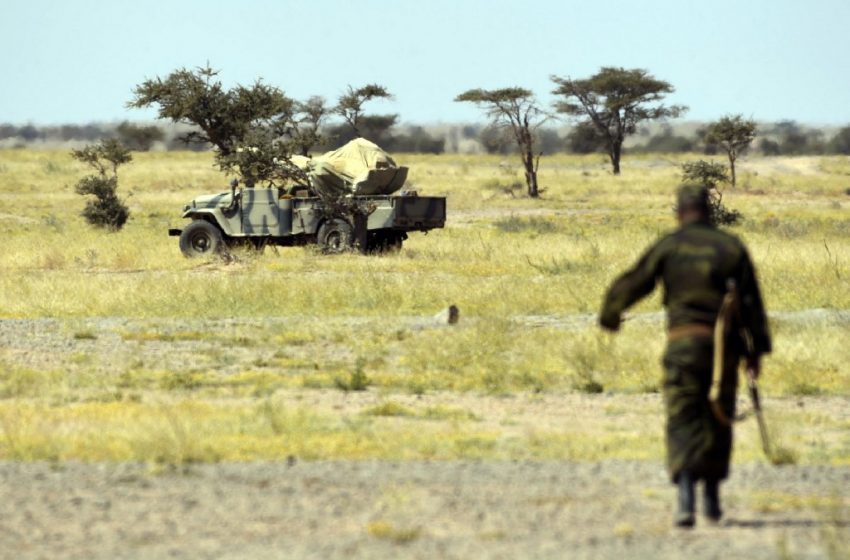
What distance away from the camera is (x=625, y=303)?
828 cm

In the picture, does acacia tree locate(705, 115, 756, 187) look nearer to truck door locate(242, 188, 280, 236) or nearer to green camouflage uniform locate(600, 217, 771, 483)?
truck door locate(242, 188, 280, 236)

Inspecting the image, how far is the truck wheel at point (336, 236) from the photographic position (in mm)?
29094

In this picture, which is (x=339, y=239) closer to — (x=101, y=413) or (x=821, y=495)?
(x=101, y=413)

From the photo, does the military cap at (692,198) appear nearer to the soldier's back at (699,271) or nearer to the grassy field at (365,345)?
the soldier's back at (699,271)

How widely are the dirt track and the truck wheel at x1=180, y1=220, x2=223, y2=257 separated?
19.6 m

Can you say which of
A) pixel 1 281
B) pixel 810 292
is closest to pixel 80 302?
pixel 1 281

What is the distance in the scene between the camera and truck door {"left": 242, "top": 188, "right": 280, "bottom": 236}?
2958 centimetres

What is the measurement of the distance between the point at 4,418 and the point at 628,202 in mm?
44709

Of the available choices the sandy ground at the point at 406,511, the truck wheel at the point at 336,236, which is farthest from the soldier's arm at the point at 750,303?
the truck wheel at the point at 336,236

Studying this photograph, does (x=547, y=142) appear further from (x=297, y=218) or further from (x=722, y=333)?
(x=722, y=333)

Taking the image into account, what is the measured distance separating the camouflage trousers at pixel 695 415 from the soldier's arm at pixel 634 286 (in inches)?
13.8

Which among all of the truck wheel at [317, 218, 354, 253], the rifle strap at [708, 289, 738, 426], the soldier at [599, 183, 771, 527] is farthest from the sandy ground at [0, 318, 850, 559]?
the truck wheel at [317, 218, 354, 253]

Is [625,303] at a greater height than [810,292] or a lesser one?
greater

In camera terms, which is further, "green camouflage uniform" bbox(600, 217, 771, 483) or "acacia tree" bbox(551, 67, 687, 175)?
"acacia tree" bbox(551, 67, 687, 175)
